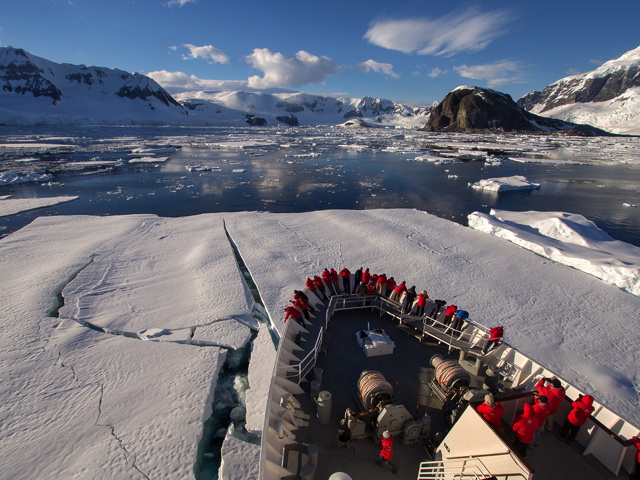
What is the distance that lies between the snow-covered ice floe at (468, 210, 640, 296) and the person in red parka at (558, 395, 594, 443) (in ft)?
34.5

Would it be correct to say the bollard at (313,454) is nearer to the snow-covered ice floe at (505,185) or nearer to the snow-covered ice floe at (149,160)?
the snow-covered ice floe at (505,185)

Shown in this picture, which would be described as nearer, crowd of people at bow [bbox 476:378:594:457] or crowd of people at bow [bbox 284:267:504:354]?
crowd of people at bow [bbox 476:378:594:457]

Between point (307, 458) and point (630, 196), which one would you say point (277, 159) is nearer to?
point (630, 196)

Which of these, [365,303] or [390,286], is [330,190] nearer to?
[390,286]

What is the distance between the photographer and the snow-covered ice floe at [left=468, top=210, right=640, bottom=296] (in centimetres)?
1276

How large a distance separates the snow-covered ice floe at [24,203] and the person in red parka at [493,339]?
27061 mm

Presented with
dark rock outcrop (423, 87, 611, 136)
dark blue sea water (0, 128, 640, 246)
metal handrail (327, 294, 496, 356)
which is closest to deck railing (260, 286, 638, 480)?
A: metal handrail (327, 294, 496, 356)

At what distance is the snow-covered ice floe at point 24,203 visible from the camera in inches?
851

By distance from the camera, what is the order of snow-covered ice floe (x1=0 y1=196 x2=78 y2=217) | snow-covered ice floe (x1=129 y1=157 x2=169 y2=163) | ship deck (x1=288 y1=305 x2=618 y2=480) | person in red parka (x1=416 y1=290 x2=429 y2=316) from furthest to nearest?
1. snow-covered ice floe (x1=129 y1=157 x2=169 y2=163)
2. snow-covered ice floe (x1=0 y1=196 x2=78 y2=217)
3. person in red parka (x1=416 y1=290 x2=429 y2=316)
4. ship deck (x1=288 y1=305 x2=618 y2=480)

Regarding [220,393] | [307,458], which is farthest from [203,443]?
[307,458]

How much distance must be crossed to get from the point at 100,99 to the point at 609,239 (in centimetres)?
18277

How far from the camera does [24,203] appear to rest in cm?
2328

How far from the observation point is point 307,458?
4.48 m

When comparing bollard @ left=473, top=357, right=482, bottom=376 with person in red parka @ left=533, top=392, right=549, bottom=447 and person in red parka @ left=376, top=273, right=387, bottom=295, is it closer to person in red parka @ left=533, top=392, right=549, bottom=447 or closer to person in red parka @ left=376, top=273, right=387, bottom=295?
person in red parka @ left=533, top=392, right=549, bottom=447
